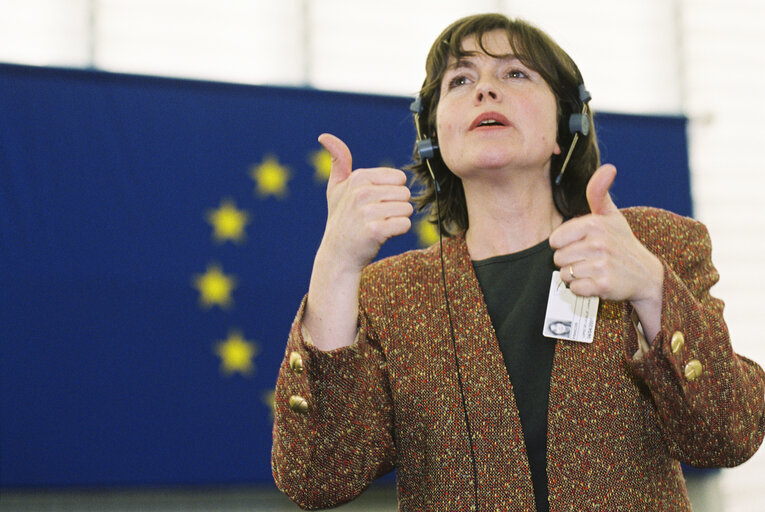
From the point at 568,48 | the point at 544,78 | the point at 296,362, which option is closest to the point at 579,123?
the point at 544,78

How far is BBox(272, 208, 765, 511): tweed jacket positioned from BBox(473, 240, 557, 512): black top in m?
0.04

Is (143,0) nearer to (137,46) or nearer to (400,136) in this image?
(137,46)

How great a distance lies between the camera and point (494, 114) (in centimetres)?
134

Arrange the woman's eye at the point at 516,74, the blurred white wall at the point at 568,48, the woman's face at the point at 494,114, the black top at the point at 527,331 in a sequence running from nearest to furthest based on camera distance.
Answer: the black top at the point at 527,331, the woman's face at the point at 494,114, the woman's eye at the point at 516,74, the blurred white wall at the point at 568,48

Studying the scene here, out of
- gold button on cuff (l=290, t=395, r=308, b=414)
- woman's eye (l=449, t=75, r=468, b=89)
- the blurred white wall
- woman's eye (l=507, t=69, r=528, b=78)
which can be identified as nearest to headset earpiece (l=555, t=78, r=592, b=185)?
woman's eye (l=507, t=69, r=528, b=78)

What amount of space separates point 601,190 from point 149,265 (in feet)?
6.54

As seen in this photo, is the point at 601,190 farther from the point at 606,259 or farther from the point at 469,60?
the point at 469,60

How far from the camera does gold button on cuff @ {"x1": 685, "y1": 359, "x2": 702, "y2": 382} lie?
1004 mm

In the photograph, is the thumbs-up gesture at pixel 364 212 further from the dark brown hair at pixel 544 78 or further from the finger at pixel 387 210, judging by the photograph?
the dark brown hair at pixel 544 78

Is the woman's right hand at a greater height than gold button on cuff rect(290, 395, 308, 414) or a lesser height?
greater

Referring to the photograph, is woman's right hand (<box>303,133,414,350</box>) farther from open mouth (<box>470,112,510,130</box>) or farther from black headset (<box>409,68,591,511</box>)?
open mouth (<box>470,112,510,130</box>)

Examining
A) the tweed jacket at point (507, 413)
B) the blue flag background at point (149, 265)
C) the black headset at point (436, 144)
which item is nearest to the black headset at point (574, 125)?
the black headset at point (436, 144)

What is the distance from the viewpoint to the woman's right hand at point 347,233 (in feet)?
3.37

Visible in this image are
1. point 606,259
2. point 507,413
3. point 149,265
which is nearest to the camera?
point 606,259
